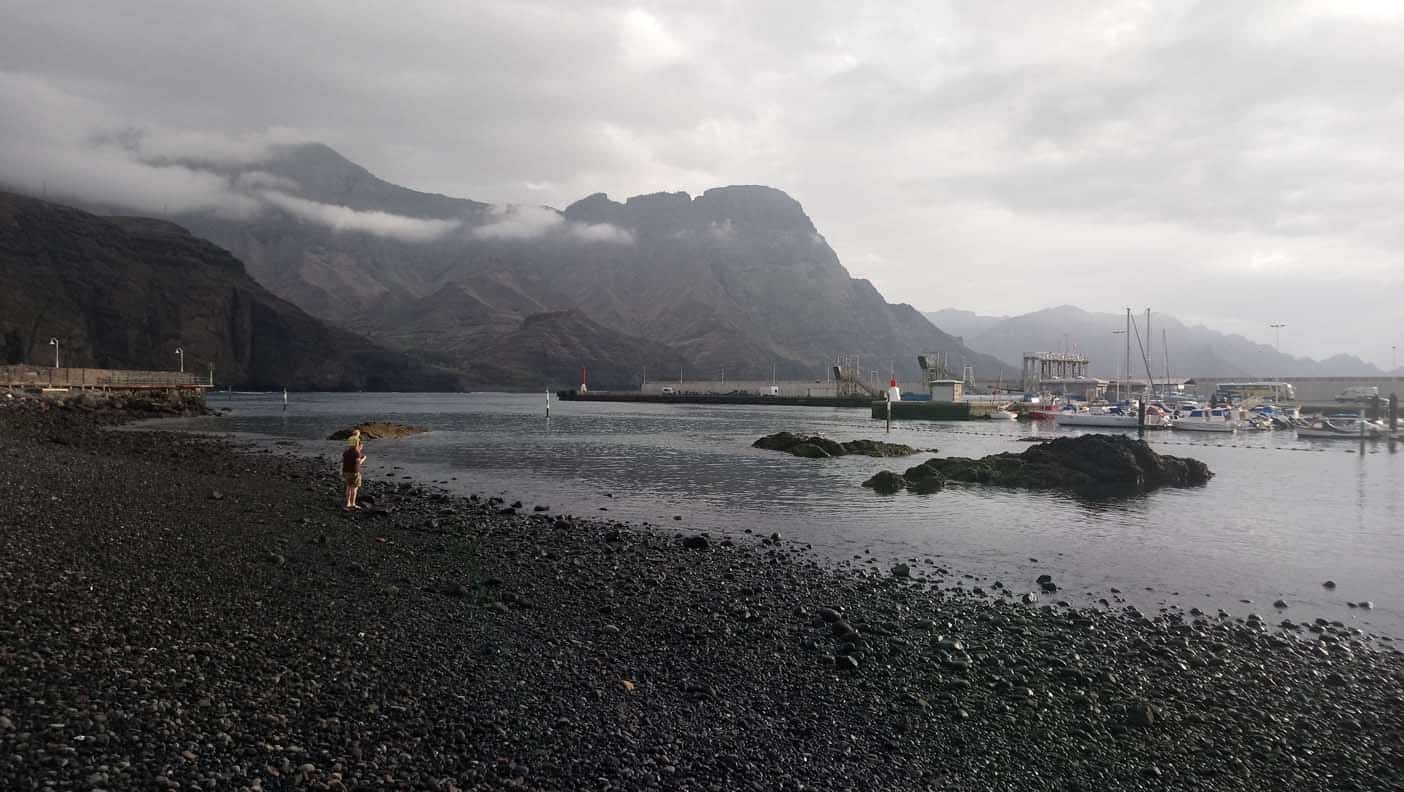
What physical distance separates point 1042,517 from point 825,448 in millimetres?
25100

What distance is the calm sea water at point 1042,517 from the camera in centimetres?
1870

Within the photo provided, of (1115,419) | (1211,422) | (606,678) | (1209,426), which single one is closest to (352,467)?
(606,678)

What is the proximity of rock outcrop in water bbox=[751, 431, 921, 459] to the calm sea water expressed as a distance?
2.06 m

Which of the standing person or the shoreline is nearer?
the shoreline

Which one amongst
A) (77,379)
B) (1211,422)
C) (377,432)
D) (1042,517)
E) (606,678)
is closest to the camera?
(606,678)

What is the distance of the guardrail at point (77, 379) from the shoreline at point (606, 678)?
351 ft

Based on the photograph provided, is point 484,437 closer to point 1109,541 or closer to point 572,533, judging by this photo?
point 572,533

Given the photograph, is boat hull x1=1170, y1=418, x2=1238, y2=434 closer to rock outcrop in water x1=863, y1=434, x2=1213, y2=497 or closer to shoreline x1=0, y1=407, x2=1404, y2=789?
rock outcrop in water x1=863, y1=434, x2=1213, y2=497

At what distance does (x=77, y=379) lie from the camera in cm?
10850

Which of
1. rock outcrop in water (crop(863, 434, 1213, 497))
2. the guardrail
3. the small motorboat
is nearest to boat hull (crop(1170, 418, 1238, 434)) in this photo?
the small motorboat

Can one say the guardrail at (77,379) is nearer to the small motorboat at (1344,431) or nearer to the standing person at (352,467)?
the standing person at (352,467)

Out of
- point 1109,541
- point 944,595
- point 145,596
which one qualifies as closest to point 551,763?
point 145,596

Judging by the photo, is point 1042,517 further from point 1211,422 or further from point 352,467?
point 1211,422

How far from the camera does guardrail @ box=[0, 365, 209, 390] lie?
3917 inches
